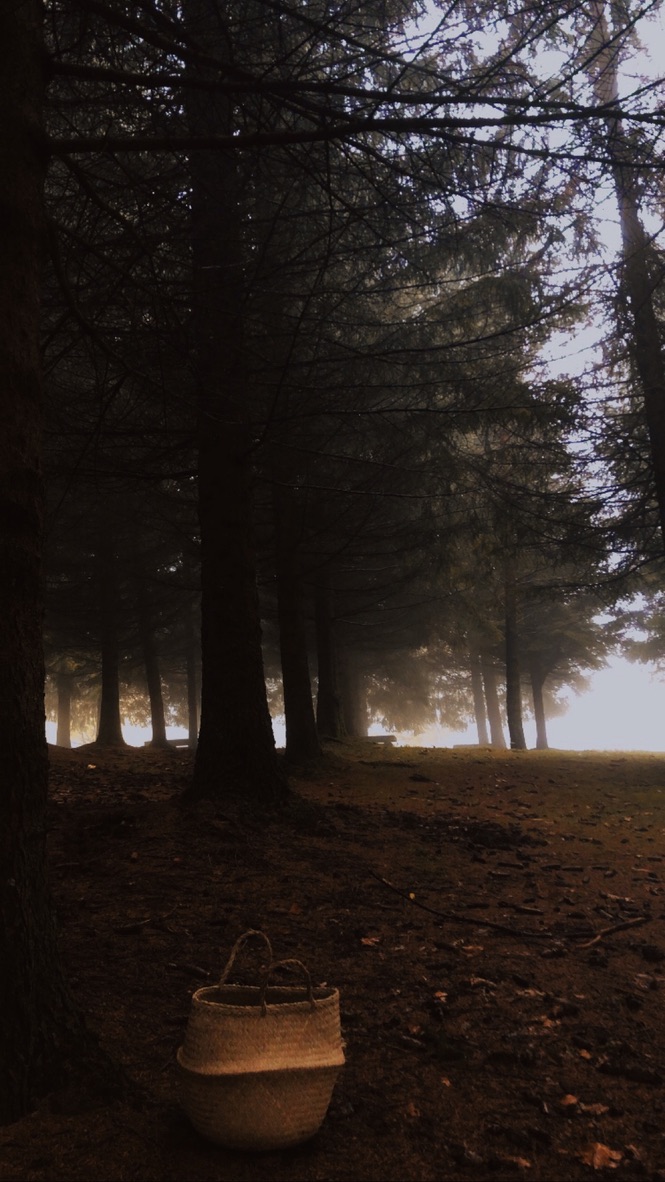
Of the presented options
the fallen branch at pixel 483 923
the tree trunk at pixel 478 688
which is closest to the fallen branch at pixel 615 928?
the fallen branch at pixel 483 923

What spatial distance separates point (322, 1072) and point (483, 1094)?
86cm

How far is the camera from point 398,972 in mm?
4363

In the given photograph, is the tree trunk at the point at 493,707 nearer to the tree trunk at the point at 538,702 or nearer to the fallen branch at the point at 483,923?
the tree trunk at the point at 538,702

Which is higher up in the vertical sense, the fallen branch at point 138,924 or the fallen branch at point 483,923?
the fallen branch at point 138,924

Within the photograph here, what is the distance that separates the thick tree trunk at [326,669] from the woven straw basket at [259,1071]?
1283cm

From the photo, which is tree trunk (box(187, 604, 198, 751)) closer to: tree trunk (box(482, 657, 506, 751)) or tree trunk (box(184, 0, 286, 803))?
tree trunk (box(482, 657, 506, 751))

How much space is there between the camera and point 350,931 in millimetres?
4969

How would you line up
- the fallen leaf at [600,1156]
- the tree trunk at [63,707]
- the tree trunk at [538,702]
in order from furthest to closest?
the tree trunk at [63,707] → the tree trunk at [538,702] → the fallen leaf at [600,1156]

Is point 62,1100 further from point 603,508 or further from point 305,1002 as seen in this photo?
point 603,508

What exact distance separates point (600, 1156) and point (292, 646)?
9.94 meters

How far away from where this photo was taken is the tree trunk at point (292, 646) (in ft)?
40.7

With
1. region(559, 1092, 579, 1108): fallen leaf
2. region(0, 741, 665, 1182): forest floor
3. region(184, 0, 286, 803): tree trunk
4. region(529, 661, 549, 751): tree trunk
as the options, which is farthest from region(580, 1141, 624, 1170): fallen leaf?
region(529, 661, 549, 751): tree trunk

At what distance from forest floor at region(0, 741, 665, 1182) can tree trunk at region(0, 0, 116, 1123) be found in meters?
0.24

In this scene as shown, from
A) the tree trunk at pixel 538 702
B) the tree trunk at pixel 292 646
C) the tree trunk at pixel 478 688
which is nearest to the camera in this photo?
the tree trunk at pixel 292 646
